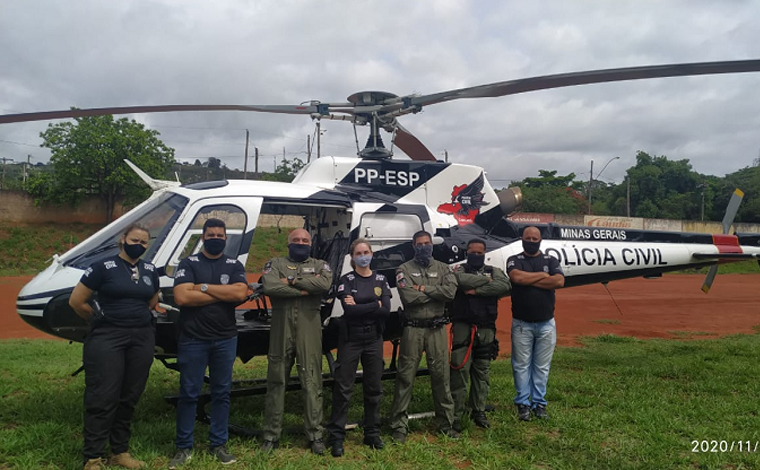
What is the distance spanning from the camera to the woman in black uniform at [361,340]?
4.42m

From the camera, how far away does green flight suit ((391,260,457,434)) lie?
4672mm

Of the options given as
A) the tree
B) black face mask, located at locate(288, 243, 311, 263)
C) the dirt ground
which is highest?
the tree

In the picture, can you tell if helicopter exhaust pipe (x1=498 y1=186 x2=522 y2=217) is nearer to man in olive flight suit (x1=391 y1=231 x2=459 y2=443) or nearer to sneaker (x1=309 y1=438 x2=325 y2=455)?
man in olive flight suit (x1=391 y1=231 x2=459 y2=443)

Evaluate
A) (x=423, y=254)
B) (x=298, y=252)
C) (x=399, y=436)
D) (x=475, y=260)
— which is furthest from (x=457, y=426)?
(x=298, y=252)

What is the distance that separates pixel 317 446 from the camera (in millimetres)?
4469

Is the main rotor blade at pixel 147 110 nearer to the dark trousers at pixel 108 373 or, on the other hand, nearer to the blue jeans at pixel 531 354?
the dark trousers at pixel 108 373

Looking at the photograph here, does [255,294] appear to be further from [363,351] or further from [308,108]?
[308,108]

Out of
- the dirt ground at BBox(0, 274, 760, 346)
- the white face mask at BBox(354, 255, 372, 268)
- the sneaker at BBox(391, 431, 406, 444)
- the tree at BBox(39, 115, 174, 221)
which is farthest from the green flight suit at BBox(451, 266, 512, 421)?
the tree at BBox(39, 115, 174, 221)

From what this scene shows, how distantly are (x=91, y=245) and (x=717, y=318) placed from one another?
1678cm

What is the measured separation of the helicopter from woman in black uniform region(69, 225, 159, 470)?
24.4 inches

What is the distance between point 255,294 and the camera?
4.86 m

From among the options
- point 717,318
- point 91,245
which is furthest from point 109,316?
point 717,318

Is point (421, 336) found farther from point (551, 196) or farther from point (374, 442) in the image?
point (551, 196)
